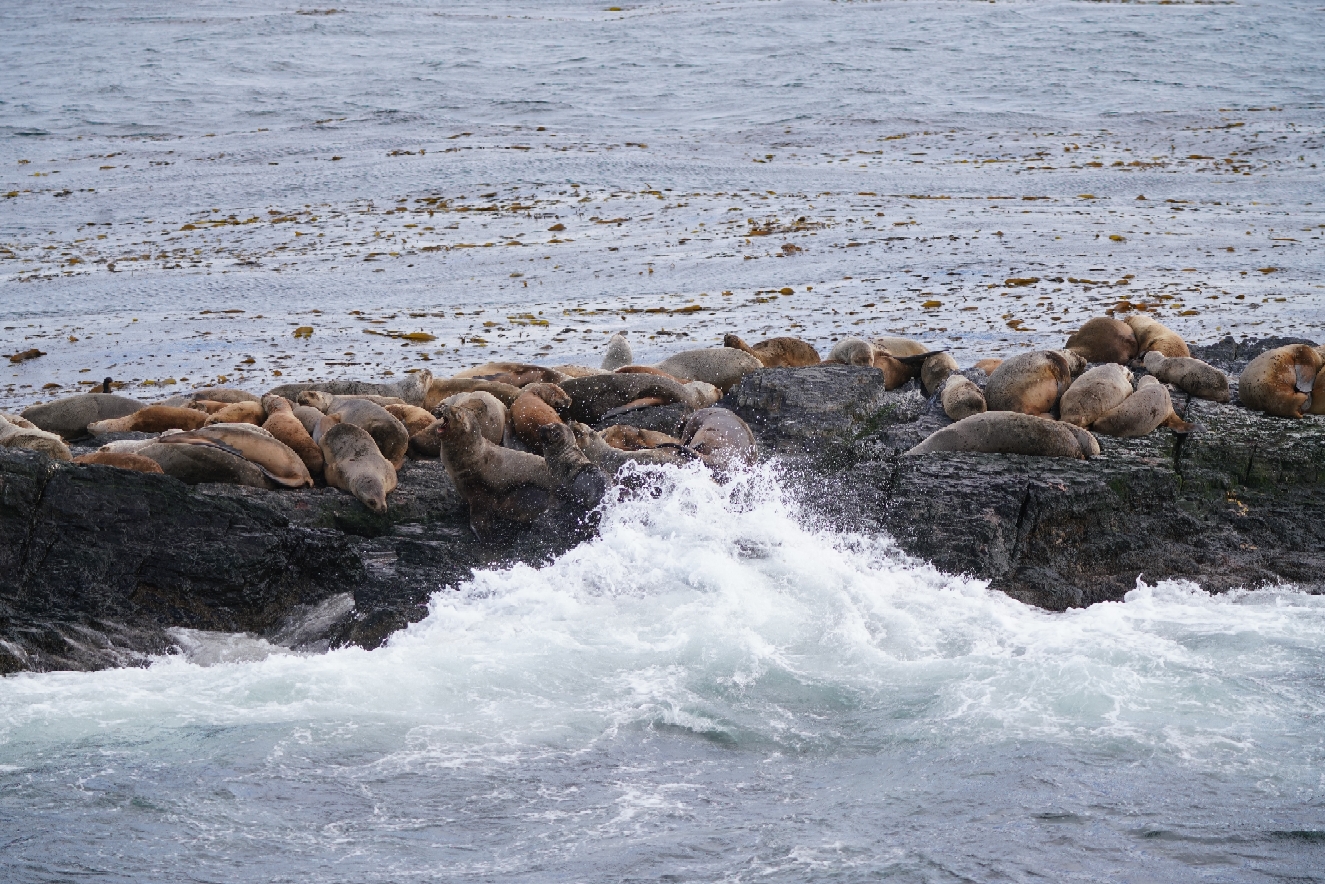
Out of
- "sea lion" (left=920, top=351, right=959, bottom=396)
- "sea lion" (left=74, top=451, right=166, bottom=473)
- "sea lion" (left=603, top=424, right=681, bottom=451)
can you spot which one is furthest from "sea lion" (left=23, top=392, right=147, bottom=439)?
"sea lion" (left=920, top=351, right=959, bottom=396)

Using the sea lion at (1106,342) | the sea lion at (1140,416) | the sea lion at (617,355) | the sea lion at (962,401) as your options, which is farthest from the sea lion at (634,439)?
the sea lion at (1106,342)

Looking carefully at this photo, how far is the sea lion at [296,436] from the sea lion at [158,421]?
27.1 inches

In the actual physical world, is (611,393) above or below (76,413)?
above

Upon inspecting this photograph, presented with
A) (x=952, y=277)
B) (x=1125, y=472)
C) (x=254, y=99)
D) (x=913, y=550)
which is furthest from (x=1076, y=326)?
(x=254, y=99)

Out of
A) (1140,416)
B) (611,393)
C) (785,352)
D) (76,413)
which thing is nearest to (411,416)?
(611,393)

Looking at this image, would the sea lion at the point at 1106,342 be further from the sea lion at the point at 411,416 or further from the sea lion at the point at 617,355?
the sea lion at the point at 411,416

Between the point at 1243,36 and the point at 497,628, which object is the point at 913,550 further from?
the point at 1243,36

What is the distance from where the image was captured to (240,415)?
302 inches

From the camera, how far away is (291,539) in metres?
6.04

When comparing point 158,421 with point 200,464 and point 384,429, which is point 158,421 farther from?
point 384,429

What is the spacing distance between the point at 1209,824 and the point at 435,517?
4.06m

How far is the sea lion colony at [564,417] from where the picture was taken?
674 centimetres

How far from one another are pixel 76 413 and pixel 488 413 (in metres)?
3.11

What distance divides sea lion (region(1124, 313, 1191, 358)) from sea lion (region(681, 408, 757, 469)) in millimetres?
3366
